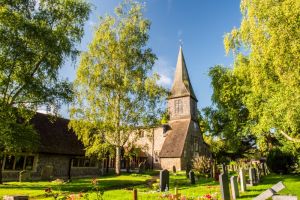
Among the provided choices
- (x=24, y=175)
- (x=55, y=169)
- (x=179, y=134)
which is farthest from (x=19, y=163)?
(x=179, y=134)

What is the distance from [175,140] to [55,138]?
2008 centimetres

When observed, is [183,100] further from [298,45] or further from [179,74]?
[298,45]

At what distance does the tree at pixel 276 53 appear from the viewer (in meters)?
13.3

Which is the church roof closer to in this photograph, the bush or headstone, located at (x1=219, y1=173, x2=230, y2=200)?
the bush

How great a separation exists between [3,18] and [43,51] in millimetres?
3335

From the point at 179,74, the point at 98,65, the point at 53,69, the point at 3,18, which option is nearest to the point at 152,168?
the point at 179,74

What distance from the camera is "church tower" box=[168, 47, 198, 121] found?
4525 cm

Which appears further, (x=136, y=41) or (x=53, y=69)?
(x=136, y=41)

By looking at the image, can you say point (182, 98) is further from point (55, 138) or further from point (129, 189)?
point (129, 189)

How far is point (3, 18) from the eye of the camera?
56.9 ft

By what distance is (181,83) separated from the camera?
4762 centimetres

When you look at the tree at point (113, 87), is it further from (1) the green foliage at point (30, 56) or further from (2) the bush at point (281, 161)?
(2) the bush at point (281, 161)

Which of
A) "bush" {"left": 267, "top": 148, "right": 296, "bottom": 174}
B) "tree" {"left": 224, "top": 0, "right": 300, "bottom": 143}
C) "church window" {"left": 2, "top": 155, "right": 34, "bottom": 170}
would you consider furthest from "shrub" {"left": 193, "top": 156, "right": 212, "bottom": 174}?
"church window" {"left": 2, "top": 155, "right": 34, "bottom": 170}

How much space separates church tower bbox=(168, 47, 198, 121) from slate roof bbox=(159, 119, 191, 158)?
5.43ft
